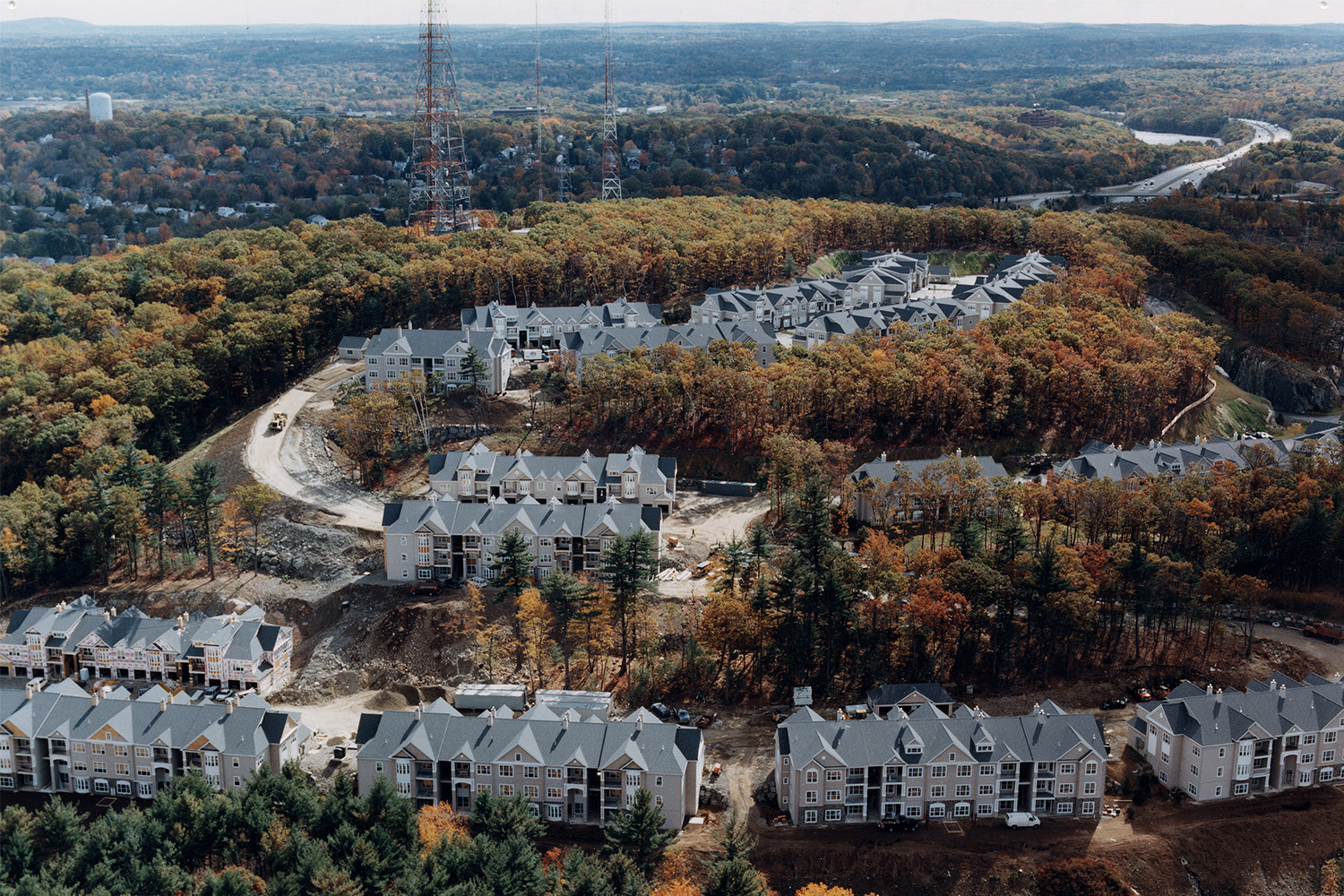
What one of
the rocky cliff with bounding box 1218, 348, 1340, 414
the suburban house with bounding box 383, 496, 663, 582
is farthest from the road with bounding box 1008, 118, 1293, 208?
the suburban house with bounding box 383, 496, 663, 582

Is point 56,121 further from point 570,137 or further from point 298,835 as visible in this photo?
point 298,835

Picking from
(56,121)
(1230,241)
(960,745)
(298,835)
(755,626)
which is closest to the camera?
(298,835)

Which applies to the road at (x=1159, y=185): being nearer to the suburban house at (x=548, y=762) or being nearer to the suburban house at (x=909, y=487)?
the suburban house at (x=909, y=487)

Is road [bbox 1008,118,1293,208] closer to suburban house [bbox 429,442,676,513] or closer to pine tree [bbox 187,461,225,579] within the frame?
suburban house [bbox 429,442,676,513]

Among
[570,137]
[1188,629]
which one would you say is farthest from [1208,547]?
[570,137]

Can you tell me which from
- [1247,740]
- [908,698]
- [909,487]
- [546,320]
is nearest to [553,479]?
[909,487]

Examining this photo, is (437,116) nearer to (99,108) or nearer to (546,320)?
(546,320)
